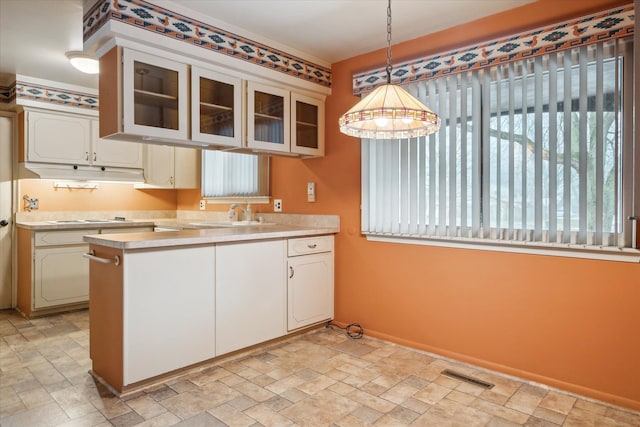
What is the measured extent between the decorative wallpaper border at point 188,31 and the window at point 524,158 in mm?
1085

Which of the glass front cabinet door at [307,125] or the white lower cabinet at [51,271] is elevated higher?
the glass front cabinet door at [307,125]

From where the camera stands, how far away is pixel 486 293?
107 inches

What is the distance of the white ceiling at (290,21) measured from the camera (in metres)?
2.55

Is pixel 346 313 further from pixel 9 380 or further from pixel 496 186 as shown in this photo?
pixel 9 380

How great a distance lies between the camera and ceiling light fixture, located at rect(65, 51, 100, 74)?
10.7 feet

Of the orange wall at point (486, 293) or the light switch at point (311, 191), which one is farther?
the light switch at point (311, 191)

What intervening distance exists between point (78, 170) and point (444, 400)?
165 inches

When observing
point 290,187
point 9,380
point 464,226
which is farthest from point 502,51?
point 9,380

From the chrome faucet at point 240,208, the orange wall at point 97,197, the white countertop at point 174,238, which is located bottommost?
the white countertop at point 174,238

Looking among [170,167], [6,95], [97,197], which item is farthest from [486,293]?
[6,95]

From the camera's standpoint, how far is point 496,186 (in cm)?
263

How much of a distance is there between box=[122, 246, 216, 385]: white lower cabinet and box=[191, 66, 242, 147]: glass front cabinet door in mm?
807

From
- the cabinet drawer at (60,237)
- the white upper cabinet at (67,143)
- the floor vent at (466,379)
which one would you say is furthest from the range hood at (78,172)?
the floor vent at (466,379)

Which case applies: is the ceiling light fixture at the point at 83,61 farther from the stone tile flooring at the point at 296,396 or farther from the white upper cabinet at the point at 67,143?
the stone tile flooring at the point at 296,396
